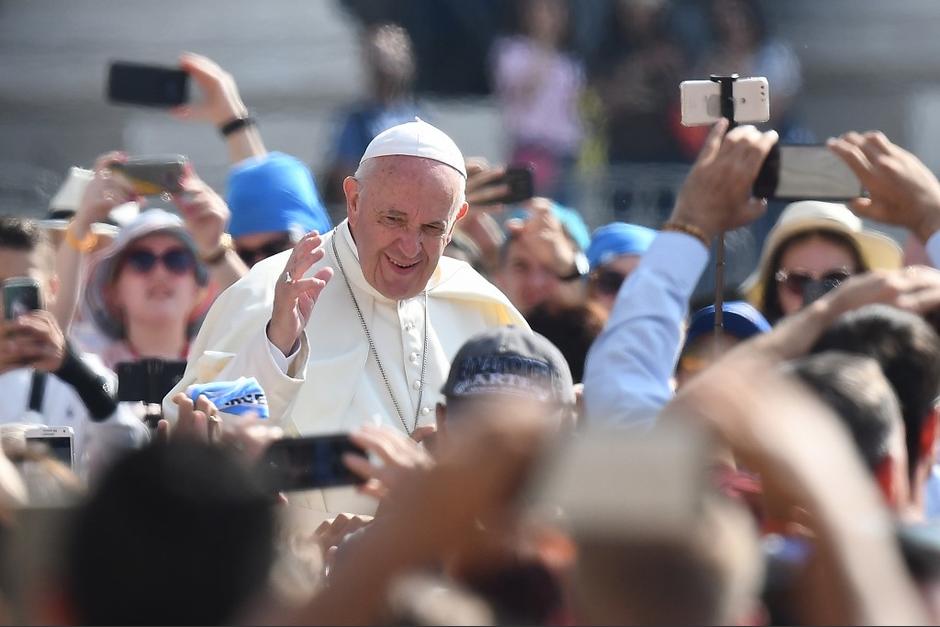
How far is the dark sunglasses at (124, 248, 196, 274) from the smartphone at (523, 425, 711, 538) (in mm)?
4316

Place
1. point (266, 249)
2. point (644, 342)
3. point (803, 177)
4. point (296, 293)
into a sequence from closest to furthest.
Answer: point (644, 342)
point (803, 177)
point (296, 293)
point (266, 249)

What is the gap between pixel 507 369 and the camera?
145 inches

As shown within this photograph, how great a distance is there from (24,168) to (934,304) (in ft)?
33.9

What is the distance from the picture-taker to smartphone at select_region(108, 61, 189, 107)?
6914 mm

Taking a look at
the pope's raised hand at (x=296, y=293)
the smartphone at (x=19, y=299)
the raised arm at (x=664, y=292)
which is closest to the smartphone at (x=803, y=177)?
the raised arm at (x=664, y=292)

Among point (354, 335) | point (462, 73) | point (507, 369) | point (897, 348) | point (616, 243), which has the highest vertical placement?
point (897, 348)

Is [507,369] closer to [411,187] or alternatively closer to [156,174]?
[411,187]

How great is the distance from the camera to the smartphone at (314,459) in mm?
3279

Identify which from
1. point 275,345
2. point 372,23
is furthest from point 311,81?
point 275,345

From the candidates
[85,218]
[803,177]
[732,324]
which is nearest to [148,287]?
[85,218]

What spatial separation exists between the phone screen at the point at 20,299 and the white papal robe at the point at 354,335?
44 centimetres

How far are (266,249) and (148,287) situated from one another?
21.0 inches

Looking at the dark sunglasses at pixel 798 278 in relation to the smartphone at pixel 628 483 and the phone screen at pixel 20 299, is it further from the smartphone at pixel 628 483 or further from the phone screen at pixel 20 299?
the smartphone at pixel 628 483

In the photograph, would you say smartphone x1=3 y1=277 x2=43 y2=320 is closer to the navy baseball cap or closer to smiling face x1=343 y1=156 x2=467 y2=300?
smiling face x1=343 y1=156 x2=467 y2=300
